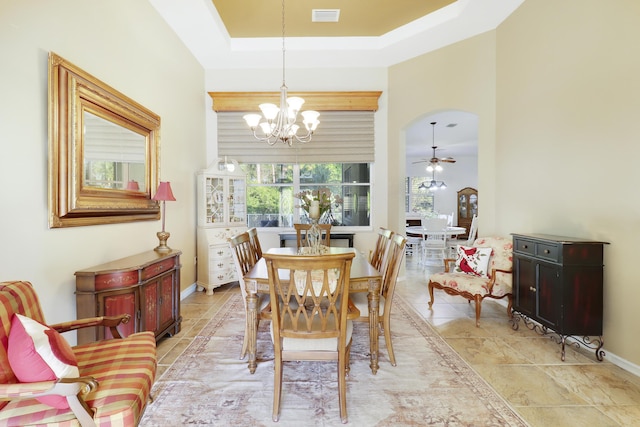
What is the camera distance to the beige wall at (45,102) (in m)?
1.74

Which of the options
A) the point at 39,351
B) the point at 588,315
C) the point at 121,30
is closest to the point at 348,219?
the point at 588,315

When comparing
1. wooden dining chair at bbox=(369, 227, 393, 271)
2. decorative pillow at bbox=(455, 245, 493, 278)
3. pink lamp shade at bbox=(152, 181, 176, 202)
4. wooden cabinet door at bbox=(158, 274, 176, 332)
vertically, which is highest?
pink lamp shade at bbox=(152, 181, 176, 202)

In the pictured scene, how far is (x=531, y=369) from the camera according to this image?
2260mm

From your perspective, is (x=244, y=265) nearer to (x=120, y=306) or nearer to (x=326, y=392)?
(x=120, y=306)

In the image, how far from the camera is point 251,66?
4762 mm

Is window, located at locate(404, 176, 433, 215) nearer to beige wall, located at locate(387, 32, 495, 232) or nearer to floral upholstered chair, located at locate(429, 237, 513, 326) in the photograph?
beige wall, located at locate(387, 32, 495, 232)

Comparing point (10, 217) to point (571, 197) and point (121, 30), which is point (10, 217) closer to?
point (121, 30)

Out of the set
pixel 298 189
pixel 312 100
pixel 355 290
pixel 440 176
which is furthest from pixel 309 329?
pixel 440 176

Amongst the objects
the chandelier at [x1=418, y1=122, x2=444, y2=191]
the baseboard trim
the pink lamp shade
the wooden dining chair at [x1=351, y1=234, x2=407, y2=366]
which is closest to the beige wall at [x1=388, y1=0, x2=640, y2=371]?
the wooden dining chair at [x1=351, y1=234, x2=407, y2=366]

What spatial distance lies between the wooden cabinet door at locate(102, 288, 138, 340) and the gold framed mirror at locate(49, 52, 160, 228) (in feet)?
1.98

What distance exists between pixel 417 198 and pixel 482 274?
7.32 meters

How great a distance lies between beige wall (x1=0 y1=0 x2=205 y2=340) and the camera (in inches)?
68.6

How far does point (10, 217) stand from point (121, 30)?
1.99 m

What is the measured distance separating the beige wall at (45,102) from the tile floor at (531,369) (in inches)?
39.6
